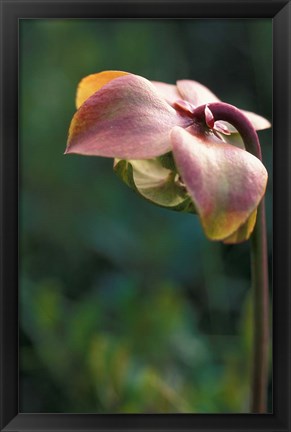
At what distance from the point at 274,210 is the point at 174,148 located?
342 mm

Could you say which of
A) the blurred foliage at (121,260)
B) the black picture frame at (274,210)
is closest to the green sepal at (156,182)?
the black picture frame at (274,210)

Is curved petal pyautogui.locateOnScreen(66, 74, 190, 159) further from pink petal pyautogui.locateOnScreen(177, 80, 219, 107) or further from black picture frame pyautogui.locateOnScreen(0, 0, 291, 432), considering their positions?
black picture frame pyautogui.locateOnScreen(0, 0, 291, 432)

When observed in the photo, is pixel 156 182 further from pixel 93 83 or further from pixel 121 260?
pixel 121 260

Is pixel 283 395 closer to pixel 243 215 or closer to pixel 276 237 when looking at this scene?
pixel 276 237

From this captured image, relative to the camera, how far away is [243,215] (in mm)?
428

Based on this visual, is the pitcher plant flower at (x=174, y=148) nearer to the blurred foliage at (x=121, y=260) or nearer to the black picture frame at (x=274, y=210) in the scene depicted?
the black picture frame at (x=274, y=210)

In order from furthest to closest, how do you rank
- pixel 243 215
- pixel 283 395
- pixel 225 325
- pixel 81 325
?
pixel 225 325 → pixel 81 325 → pixel 283 395 → pixel 243 215

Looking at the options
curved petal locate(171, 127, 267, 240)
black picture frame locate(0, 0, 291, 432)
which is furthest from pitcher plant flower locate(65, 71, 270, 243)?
black picture frame locate(0, 0, 291, 432)

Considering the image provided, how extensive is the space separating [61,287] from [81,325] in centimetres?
27

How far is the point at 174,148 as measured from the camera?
1.45 feet

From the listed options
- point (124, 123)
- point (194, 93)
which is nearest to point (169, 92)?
point (194, 93)

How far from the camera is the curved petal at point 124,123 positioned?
455mm

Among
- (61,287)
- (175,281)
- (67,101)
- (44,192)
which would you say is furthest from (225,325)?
(67,101)

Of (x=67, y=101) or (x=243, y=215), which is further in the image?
(x=67, y=101)
